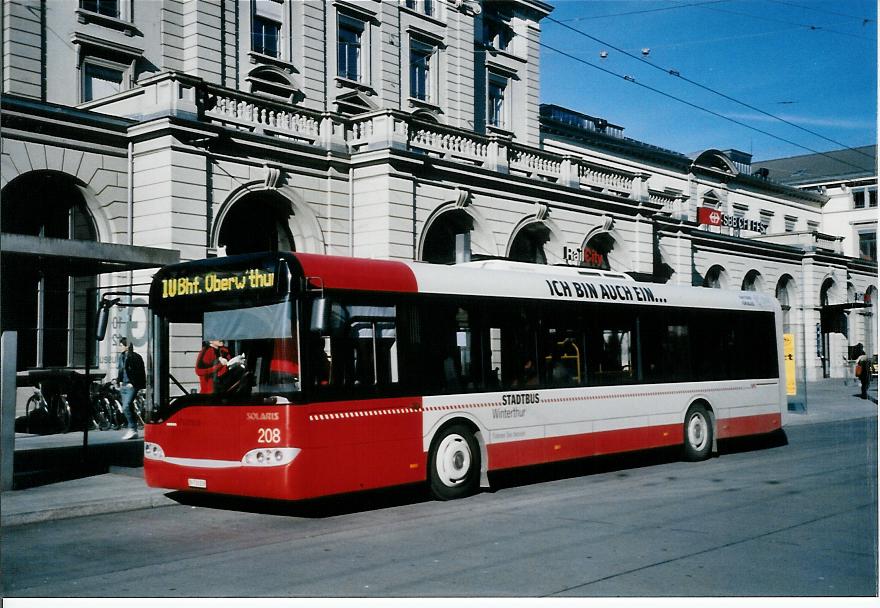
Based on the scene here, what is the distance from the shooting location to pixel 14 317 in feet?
61.6

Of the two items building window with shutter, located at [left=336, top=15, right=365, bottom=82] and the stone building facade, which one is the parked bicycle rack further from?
building window with shutter, located at [left=336, top=15, right=365, bottom=82]

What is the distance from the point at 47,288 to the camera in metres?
19.1

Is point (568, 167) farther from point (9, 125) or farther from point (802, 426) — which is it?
point (9, 125)

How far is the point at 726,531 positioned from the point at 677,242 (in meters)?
28.3

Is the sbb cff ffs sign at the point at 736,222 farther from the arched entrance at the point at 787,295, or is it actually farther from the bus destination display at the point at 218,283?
the bus destination display at the point at 218,283

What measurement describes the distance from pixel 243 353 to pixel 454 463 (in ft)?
10.3

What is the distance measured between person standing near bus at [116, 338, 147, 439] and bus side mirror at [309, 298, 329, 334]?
31.9 ft

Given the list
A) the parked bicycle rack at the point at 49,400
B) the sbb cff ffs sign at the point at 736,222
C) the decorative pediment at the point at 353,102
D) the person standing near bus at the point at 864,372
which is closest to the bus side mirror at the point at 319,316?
the parked bicycle rack at the point at 49,400

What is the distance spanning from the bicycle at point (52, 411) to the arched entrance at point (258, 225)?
4.81 m

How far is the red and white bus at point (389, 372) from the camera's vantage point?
10.1 m

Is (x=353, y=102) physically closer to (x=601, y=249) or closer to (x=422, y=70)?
(x=422, y=70)

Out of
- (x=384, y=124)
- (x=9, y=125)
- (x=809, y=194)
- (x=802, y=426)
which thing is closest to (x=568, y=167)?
(x=384, y=124)

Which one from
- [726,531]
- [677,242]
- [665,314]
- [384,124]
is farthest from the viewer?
[677,242]

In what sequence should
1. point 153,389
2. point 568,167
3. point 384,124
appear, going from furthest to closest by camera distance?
1. point 568,167
2. point 384,124
3. point 153,389
